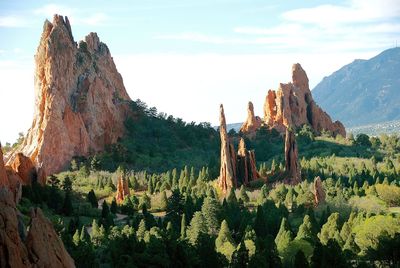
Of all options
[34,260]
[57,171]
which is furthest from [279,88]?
[34,260]

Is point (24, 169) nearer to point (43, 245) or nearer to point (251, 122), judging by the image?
point (43, 245)

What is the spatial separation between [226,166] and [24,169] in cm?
2601

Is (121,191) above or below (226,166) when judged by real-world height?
below

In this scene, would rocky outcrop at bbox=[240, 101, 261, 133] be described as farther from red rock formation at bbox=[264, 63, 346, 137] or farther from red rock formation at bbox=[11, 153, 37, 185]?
red rock formation at bbox=[11, 153, 37, 185]

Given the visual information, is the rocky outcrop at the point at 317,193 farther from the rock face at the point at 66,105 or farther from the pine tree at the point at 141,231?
the rock face at the point at 66,105

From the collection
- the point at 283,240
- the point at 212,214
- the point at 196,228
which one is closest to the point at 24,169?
the point at 212,214

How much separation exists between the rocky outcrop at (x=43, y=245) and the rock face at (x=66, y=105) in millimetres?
70777

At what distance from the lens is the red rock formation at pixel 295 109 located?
128750 mm

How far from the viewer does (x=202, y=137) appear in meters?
122

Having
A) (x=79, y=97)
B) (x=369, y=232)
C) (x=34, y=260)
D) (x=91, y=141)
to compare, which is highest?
(x=79, y=97)

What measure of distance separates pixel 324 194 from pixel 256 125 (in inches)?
2500

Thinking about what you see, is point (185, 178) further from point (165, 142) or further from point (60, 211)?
point (165, 142)

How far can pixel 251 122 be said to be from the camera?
130 m

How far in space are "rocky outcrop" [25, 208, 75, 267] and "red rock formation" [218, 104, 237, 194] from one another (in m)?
54.6
